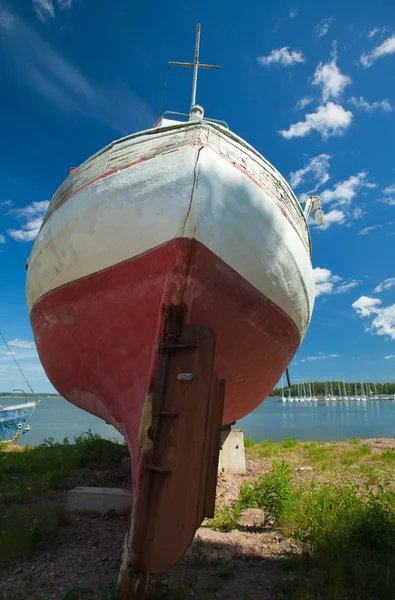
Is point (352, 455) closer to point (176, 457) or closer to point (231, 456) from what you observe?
point (231, 456)

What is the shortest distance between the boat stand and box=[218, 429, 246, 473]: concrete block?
4.85m

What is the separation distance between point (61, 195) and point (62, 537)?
11.7 ft

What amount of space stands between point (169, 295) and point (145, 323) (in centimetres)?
33

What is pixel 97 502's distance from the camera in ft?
15.7

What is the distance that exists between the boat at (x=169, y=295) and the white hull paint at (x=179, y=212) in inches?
0.5

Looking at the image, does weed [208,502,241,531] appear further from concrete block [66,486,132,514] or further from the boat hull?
the boat hull

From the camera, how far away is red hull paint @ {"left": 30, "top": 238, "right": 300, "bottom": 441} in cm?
307

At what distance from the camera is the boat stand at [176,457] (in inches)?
103

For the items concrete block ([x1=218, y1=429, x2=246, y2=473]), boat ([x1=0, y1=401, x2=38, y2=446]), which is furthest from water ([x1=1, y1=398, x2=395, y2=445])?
concrete block ([x1=218, y1=429, x2=246, y2=473])

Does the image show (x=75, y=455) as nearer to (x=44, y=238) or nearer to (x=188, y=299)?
(x=44, y=238)

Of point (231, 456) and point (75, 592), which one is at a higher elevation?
point (231, 456)

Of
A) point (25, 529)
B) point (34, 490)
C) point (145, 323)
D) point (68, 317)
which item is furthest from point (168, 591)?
point (34, 490)

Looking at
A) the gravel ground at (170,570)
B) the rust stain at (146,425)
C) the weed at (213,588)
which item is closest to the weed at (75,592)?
the gravel ground at (170,570)

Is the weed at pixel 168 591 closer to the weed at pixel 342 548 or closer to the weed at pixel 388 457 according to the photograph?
the weed at pixel 342 548
